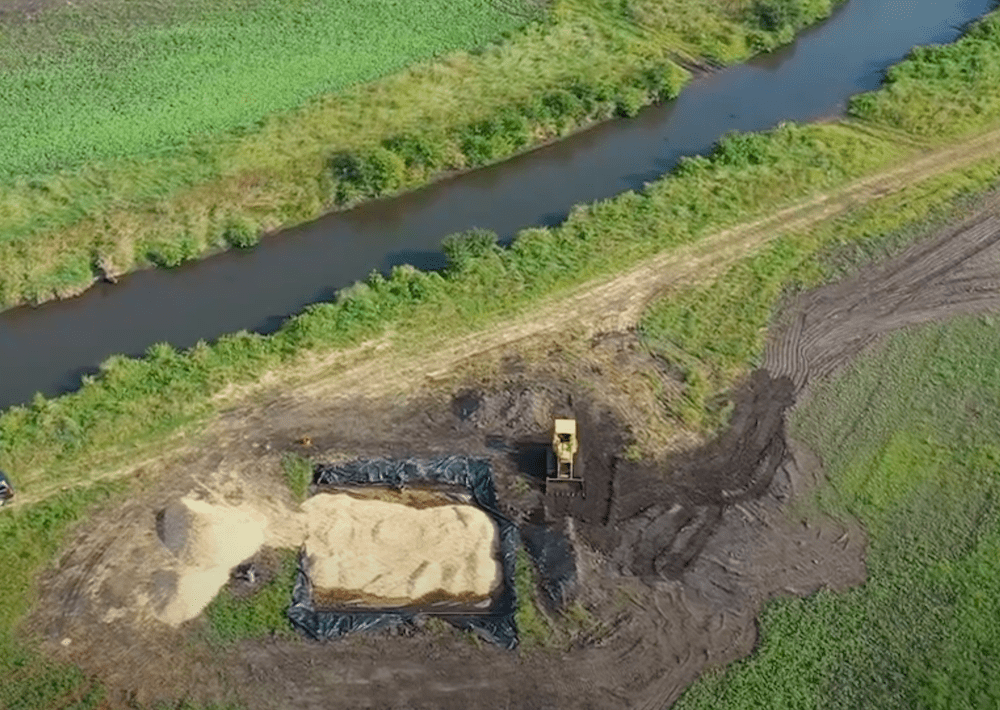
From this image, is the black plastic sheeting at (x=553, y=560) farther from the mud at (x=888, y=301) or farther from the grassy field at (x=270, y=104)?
the grassy field at (x=270, y=104)

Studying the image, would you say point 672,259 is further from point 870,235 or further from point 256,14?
point 256,14

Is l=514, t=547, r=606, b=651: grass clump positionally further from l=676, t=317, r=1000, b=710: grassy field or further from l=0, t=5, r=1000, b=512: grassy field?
l=0, t=5, r=1000, b=512: grassy field

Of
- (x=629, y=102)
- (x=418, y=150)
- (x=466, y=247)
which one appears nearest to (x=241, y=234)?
(x=418, y=150)

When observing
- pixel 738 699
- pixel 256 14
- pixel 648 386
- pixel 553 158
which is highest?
pixel 256 14

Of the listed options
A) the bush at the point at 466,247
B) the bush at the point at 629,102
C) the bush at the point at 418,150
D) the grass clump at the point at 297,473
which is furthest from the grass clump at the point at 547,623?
the bush at the point at 629,102

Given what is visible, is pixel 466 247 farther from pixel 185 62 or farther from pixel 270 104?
pixel 185 62

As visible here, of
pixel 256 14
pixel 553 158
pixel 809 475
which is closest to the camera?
pixel 809 475

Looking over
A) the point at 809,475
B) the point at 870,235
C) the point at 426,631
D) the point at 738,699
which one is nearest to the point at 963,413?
the point at 809,475
